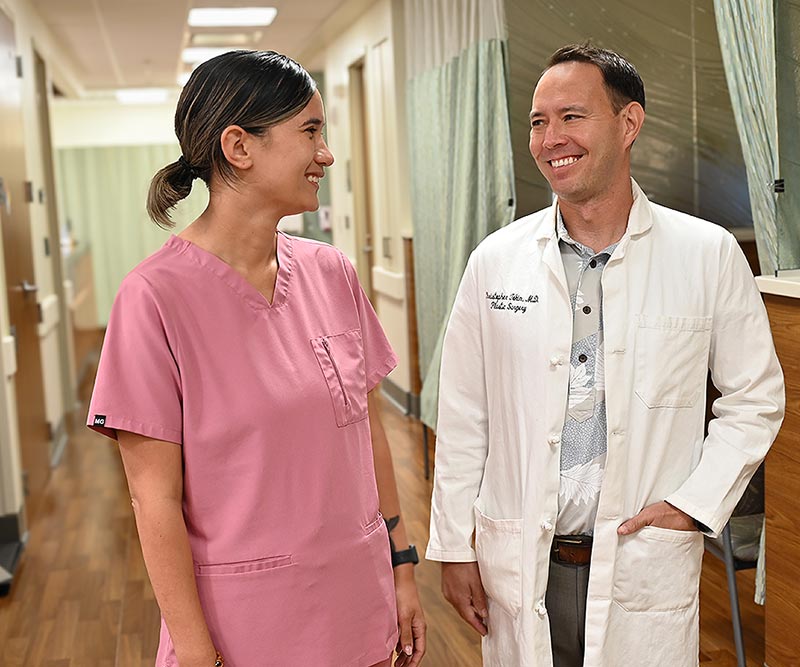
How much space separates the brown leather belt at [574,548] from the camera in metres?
1.66

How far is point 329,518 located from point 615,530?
1.69 ft

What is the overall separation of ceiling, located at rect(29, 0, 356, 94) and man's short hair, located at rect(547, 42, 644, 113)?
5.00 metres

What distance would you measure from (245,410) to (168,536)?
18 centimetres

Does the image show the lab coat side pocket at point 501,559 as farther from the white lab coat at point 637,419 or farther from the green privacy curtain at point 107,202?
the green privacy curtain at point 107,202

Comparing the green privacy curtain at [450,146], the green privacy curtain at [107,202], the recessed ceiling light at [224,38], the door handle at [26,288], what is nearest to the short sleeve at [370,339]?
the green privacy curtain at [450,146]

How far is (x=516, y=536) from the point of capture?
1.66m

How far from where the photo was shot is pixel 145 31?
285 inches

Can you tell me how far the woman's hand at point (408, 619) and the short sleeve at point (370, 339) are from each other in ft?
0.92

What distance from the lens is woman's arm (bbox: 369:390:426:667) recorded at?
Answer: 1.51 metres

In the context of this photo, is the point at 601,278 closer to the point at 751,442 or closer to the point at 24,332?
the point at 751,442

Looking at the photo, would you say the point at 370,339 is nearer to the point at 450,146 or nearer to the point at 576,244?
the point at 576,244

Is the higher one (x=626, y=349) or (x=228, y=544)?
(x=626, y=349)

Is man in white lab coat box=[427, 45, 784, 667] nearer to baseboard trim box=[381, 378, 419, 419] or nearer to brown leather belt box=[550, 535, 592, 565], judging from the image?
brown leather belt box=[550, 535, 592, 565]

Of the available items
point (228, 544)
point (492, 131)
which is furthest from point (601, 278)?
point (492, 131)
